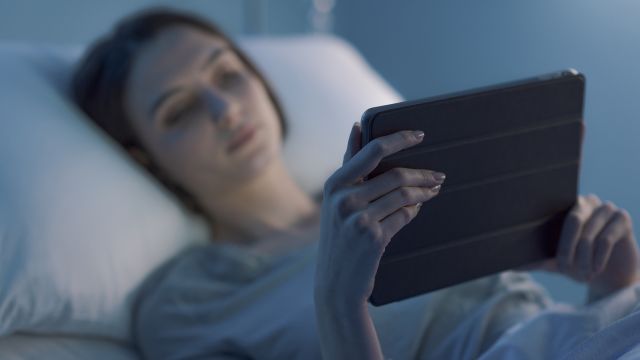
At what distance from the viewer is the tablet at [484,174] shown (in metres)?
0.64

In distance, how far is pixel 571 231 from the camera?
775 mm

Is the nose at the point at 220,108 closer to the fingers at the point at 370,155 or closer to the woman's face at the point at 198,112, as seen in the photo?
the woman's face at the point at 198,112

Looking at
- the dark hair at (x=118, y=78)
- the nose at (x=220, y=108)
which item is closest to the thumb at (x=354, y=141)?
the nose at (x=220, y=108)

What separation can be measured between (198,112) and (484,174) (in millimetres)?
517

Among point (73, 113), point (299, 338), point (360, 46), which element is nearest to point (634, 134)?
point (299, 338)

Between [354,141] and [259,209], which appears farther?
[259,209]

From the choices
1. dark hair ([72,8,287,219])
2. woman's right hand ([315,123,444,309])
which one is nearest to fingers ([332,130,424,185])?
woman's right hand ([315,123,444,309])

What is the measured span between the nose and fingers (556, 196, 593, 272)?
51cm

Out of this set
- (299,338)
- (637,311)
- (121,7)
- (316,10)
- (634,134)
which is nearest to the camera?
(637,311)

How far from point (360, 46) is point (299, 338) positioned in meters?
1.16

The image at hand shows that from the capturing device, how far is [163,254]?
1034 mm

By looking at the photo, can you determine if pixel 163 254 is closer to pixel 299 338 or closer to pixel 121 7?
pixel 299 338

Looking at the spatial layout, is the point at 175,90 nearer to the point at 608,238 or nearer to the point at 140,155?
the point at 140,155

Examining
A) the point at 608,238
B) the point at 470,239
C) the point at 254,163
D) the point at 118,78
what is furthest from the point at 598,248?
the point at 118,78
